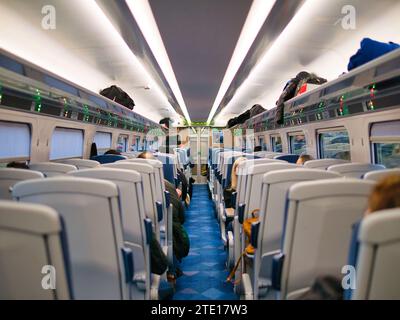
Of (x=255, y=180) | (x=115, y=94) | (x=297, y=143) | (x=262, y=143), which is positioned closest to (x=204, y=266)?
(x=255, y=180)

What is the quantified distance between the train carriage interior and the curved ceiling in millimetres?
27

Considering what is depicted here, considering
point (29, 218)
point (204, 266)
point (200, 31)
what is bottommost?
point (204, 266)

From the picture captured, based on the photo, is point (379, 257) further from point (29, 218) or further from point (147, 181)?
point (147, 181)

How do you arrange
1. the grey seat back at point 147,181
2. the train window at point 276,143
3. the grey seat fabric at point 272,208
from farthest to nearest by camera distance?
the train window at point 276,143
the grey seat back at point 147,181
the grey seat fabric at point 272,208

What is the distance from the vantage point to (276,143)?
9.43 m

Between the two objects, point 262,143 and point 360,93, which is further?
point 262,143

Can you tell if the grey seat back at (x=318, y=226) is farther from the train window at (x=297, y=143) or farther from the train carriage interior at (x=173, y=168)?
the train window at (x=297, y=143)

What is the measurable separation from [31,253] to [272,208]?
163 cm

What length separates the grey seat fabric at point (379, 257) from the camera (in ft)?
2.93

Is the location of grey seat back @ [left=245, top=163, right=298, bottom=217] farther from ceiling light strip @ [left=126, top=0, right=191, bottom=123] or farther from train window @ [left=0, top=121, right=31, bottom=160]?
train window @ [left=0, top=121, right=31, bottom=160]

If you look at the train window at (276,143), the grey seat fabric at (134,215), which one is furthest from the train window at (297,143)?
the grey seat fabric at (134,215)

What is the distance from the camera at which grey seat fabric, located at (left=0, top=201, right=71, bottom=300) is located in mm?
981

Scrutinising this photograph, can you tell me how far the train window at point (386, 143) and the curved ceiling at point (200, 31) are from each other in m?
2.08

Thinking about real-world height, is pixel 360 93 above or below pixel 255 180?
above
